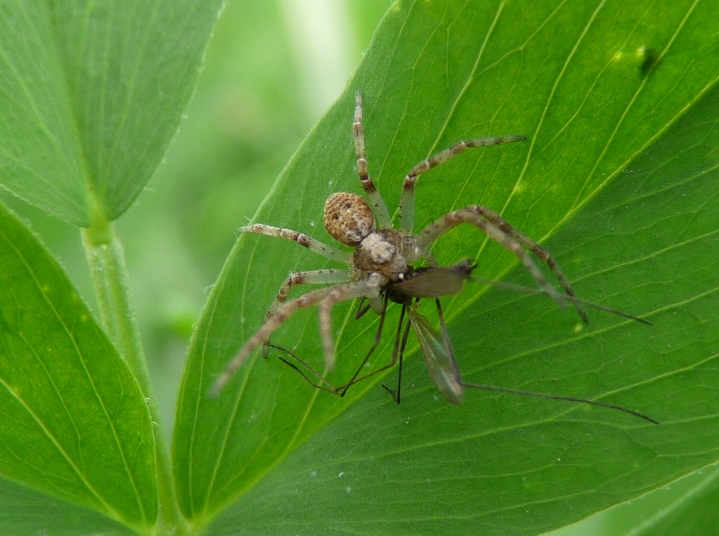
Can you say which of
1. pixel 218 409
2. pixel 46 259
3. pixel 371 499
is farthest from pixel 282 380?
pixel 46 259

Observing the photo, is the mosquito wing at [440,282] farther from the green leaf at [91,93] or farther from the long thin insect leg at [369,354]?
the green leaf at [91,93]

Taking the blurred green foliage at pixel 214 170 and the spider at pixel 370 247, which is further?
the blurred green foliage at pixel 214 170

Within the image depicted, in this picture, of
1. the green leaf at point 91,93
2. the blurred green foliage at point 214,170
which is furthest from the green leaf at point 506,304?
the blurred green foliage at point 214,170

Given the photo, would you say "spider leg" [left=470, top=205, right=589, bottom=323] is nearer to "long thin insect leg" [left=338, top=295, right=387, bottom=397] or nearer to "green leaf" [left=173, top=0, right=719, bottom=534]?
"green leaf" [left=173, top=0, right=719, bottom=534]

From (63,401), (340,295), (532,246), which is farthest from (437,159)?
(63,401)

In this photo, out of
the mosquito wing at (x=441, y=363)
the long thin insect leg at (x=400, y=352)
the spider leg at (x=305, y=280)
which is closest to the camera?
the mosquito wing at (x=441, y=363)

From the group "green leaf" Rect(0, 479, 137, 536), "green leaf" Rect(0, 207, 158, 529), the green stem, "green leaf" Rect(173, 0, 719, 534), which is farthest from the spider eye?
"green leaf" Rect(0, 479, 137, 536)

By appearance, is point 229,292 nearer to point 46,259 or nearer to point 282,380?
point 282,380

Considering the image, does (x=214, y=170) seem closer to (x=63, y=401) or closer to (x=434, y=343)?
(x=63, y=401)
